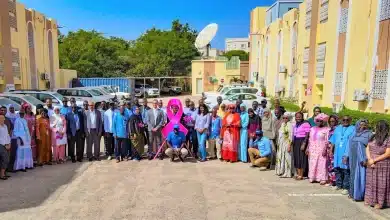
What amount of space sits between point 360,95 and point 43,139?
9.93 meters

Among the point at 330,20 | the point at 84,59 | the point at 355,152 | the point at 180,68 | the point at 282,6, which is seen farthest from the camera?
the point at 180,68

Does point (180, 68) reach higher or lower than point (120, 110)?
higher

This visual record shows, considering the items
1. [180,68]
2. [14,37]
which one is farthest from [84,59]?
[14,37]

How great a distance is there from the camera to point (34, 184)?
6.71m

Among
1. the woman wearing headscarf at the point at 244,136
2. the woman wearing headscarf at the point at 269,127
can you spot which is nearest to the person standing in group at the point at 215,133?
the woman wearing headscarf at the point at 244,136

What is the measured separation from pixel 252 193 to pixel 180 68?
35.8 m

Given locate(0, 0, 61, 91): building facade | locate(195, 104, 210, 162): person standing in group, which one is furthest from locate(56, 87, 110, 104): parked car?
Answer: locate(195, 104, 210, 162): person standing in group

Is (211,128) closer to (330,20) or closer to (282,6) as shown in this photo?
(330,20)

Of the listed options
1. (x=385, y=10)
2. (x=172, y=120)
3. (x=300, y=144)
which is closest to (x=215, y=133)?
(x=172, y=120)

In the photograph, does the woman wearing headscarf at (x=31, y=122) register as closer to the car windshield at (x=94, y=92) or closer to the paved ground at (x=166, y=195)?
the paved ground at (x=166, y=195)

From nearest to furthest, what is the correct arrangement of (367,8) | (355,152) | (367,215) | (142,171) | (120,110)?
(367,215) → (355,152) → (142,171) → (120,110) → (367,8)

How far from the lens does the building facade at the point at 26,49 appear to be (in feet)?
57.5

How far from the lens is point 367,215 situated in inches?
205

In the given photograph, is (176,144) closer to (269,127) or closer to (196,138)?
(196,138)
